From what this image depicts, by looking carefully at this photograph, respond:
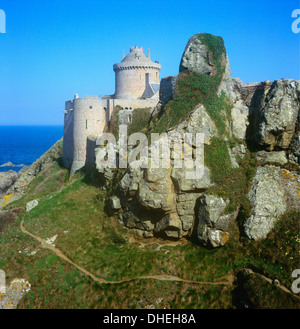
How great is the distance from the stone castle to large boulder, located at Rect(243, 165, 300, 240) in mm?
20066

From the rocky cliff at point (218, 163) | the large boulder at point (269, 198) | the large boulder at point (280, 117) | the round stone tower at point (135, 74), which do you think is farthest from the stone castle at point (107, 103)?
the large boulder at point (269, 198)

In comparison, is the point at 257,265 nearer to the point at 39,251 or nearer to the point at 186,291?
the point at 186,291

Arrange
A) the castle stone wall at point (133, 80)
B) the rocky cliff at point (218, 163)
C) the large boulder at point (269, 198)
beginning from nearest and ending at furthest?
the large boulder at point (269, 198) < the rocky cliff at point (218, 163) < the castle stone wall at point (133, 80)

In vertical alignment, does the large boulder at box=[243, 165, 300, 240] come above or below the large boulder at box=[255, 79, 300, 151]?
below

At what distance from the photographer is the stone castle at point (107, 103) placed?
40.1 metres

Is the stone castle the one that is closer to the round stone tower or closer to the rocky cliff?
the round stone tower

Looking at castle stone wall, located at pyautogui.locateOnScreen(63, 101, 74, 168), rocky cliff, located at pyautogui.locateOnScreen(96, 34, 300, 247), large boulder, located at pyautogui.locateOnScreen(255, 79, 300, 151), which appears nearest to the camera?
rocky cliff, located at pyautogui.locateOnScreen(96, 34, 300, 247)

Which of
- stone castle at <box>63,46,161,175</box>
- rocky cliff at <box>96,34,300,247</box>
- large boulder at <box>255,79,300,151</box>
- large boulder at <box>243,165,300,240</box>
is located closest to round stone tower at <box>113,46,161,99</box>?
stone castle at <box>63,46,161,175</box>

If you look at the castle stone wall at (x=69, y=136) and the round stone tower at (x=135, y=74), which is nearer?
the castle stone wall at (x=69, y=136)

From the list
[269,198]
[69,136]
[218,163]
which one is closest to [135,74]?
[69,136]

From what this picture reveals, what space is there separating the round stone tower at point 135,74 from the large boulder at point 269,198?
27.1 meters

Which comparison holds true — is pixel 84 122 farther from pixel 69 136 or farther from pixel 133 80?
pixel 133 80

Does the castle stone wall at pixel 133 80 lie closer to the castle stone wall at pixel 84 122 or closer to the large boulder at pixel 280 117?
the castle stone wall at pixel 84 122

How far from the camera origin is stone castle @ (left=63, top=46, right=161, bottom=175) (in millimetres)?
40062
